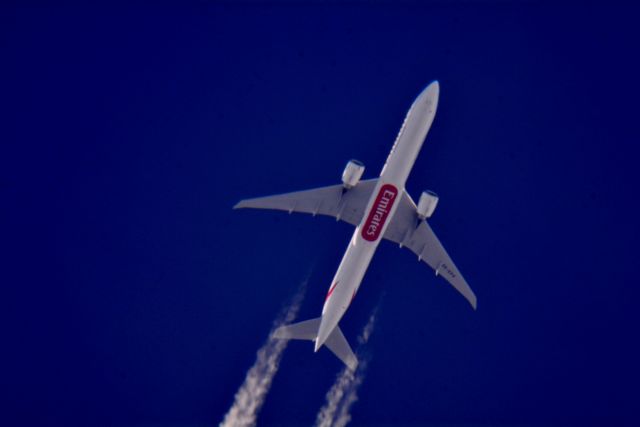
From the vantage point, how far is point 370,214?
98.7ft

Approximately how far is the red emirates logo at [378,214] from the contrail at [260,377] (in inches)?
228

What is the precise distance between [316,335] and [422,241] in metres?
7.23

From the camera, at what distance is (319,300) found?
112ft

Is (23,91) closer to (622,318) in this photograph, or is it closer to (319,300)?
(319,300)

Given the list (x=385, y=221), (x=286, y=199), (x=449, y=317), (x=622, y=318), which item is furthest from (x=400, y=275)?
(x=622, y=318)

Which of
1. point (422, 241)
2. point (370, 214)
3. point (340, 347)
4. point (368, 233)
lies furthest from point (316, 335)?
point (422, 241)

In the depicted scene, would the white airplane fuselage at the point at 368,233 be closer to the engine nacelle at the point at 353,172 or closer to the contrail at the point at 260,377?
the engine nacelle at the point at 353,172

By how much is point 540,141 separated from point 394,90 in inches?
348

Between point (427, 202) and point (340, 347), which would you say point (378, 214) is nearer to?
point (427, 202)

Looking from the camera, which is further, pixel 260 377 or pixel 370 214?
pixel 260 377

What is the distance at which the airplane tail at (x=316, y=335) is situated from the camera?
31.4 metres

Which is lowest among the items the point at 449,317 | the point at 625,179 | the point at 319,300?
the point at 319,300

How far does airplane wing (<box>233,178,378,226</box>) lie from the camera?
31812 millimetres

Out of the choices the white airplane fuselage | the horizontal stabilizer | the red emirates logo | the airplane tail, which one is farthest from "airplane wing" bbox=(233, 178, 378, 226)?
the horizontal stabilizer
